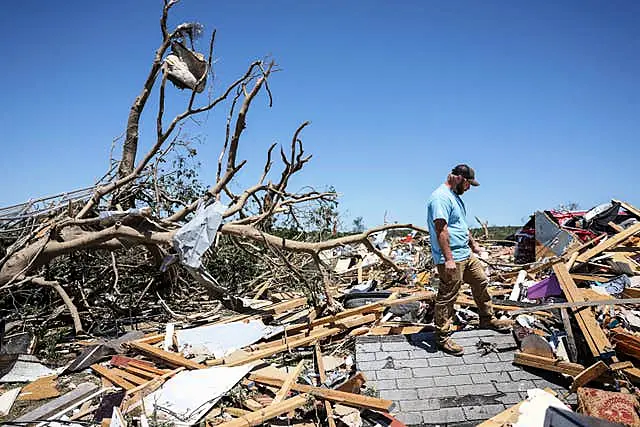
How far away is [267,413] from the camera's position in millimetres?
3857

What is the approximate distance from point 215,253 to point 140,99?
276 cm

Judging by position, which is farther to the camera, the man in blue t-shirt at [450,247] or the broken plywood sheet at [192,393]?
the man in blue t-shirt at [450,247]

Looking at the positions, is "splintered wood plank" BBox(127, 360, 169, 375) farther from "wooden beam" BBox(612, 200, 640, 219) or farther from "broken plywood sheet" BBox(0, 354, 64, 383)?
"wooden beam" BBox(612, 200, 640, 219)

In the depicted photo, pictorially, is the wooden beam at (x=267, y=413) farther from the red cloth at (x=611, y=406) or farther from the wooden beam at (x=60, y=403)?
the red cloth at (x=611, y=406)

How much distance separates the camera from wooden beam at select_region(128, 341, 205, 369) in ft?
16.5

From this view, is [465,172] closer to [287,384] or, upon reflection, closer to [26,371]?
[287,384]

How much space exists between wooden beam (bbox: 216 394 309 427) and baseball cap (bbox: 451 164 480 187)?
246 centimetres

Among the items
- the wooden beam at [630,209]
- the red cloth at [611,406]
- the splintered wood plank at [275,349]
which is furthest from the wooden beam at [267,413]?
the wooden beam at [630,209]

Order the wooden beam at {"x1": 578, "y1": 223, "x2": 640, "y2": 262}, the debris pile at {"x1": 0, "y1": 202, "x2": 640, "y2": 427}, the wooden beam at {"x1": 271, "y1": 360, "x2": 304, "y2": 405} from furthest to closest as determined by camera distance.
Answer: the wooden beam at {"x1": 578, "y1": 223, "x2": 640, "y2": 262} → the wooden beam at {"x1": 271, "y1": 360, "x2": 304, "y2": 405} → the debris pile at {"x1": 0, "y1": 202, "x2": 640, "y2": 427}

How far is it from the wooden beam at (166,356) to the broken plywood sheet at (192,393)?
0.15 meters

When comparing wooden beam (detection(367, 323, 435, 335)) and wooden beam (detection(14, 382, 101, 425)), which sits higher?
wooden beam (detection(367, 323, 435, 335))

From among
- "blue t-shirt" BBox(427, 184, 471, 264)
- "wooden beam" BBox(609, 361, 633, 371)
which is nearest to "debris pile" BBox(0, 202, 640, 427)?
"wooden beam" BBox(609, 361, 633, 371)

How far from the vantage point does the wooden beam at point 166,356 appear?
5.04 m

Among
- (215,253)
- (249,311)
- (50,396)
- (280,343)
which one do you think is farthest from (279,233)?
(50,396)
